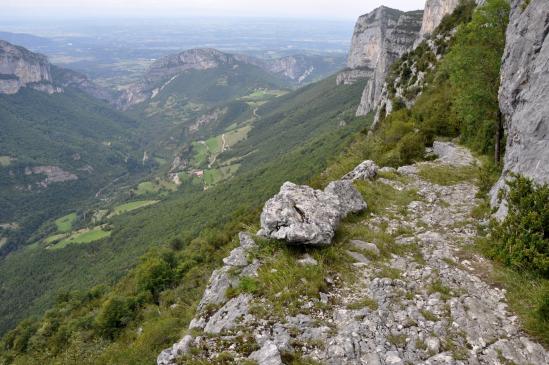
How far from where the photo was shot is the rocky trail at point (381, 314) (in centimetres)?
819

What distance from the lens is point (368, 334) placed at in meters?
8.73

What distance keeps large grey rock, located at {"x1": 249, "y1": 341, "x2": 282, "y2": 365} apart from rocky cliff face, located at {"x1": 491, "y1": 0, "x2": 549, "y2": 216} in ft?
32.9

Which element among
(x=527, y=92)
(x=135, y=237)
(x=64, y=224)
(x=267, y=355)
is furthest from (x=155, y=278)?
(x=64, y=224)

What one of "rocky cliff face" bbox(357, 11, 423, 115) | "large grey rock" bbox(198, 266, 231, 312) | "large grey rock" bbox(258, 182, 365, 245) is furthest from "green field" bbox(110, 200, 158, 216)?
"large grey rock" bbox(258, 182, 365, 245)

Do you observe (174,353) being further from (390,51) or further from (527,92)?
(390,51)

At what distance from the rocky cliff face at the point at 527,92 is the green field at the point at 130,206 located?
181789mm

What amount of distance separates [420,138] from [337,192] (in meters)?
15.0

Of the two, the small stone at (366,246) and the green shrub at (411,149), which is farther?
the green shrub at (411,149)

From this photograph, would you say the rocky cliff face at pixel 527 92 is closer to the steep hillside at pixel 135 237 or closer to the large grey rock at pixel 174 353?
the large grey rock at pixel 174 353

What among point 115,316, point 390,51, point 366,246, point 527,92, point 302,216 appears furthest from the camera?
point 390,51

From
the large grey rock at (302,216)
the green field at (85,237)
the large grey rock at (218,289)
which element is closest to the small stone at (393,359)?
the large grey rock at (302,216)

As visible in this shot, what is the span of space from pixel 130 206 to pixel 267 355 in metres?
193

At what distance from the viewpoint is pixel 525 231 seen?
35.0ft

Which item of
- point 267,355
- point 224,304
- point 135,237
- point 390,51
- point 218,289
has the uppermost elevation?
point 390,51
